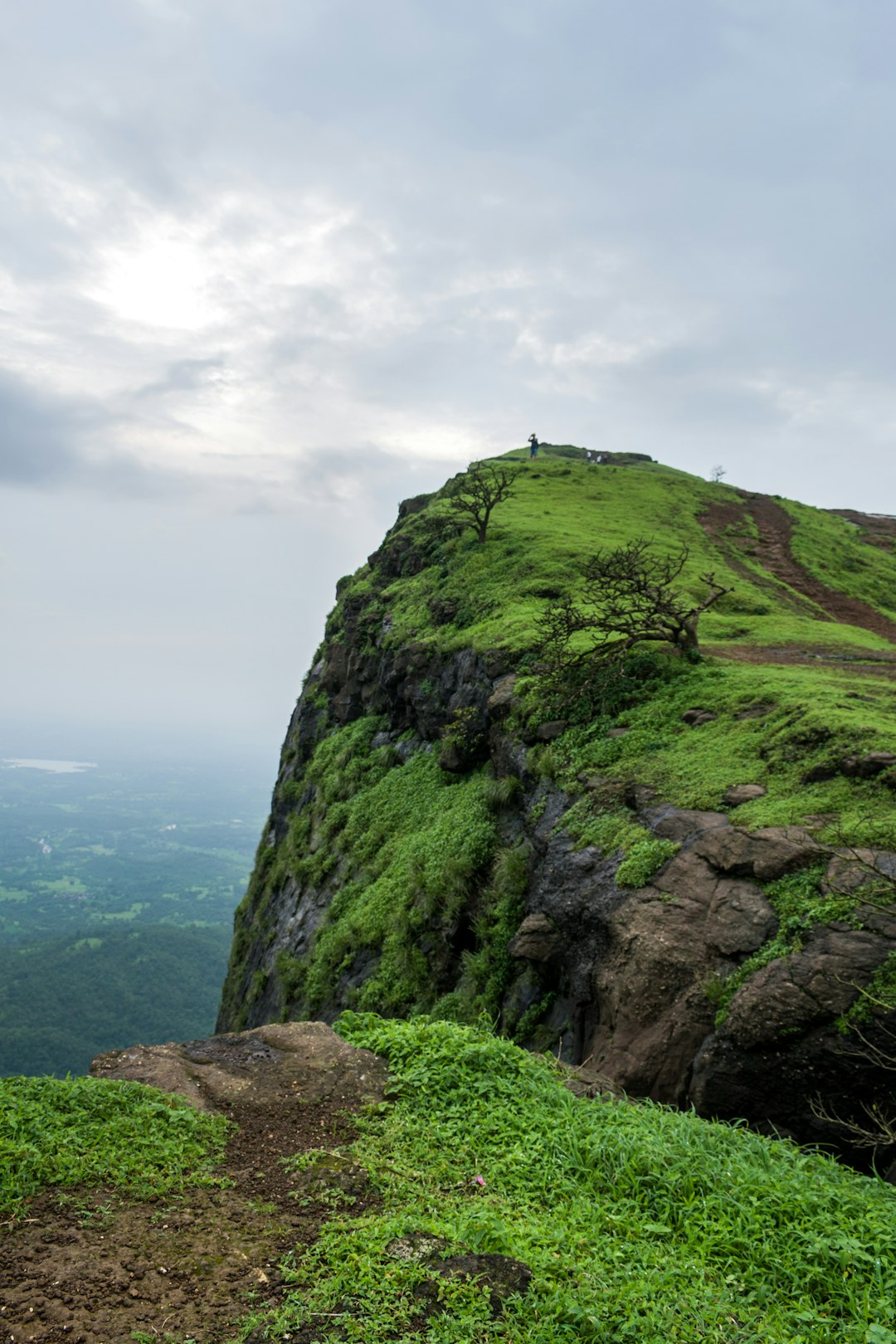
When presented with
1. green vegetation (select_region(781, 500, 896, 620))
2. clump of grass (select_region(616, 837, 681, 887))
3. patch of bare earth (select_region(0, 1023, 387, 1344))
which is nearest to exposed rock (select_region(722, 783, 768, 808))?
clump of grass (select_region(616, 837, 681, 887))

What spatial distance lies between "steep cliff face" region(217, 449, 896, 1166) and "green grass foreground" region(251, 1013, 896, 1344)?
4.37 ft

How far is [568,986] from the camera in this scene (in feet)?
32.3

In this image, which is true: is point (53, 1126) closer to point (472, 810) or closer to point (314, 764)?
point (472, 810)

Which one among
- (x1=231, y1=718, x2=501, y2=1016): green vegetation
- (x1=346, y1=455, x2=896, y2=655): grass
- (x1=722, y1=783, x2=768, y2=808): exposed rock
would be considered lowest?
(x1=231, y1=718, x2=501, y2=1016): green vegetation

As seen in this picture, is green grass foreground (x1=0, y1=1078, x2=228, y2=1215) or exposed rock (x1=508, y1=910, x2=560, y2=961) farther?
exposed rock (x1=508, y1=910, x2=560, y2=961)

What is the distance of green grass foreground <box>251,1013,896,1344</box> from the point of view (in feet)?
13.0

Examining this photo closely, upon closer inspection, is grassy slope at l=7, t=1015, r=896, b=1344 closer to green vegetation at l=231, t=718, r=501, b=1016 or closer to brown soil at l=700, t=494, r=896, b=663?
green vegetation at l=231, t=718, r=501, b=1016

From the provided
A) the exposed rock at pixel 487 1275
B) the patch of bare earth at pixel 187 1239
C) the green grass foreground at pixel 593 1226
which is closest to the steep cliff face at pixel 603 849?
the green grass foreground at pixel 593 1226

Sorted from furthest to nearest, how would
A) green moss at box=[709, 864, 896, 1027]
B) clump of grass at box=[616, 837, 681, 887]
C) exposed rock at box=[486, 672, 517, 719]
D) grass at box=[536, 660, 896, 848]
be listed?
exposed rock at box=[486, 672, 517, 719], clump of grass at box=[616, 837, 681, 887], grass at box=[536, 660, 896, 848], green moss at box=[709, 864, 896, 1027]

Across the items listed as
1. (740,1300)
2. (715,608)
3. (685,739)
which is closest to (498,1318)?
(740,1300)

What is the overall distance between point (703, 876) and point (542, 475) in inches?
1527

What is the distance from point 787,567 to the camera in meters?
34.6

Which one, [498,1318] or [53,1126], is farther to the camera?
[53,1126]

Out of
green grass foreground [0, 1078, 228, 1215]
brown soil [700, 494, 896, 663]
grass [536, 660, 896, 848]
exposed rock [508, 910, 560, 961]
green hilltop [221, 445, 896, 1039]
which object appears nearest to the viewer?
green grass foreground [0, 1078, 228, 1215]
